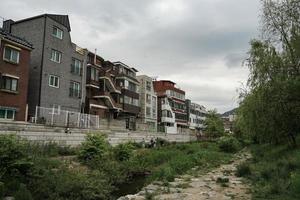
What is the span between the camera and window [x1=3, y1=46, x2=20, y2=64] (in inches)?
1071

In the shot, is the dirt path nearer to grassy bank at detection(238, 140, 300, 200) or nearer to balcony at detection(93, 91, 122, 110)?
grassy bank at detection(238, 140, 300, 200)

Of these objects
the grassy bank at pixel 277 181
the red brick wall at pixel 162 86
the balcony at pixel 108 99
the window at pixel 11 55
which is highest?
the red brick wall at pixel 162 86

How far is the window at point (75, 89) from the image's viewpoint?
36966 mm

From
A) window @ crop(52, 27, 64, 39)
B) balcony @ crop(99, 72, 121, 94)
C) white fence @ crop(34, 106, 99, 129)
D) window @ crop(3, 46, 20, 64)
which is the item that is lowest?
white fence @ crop(34, 106, 99, 129)

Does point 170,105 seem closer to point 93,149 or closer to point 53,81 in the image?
point 53,81

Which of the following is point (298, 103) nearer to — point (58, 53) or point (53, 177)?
point (53, 177)

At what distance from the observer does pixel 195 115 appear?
321ft

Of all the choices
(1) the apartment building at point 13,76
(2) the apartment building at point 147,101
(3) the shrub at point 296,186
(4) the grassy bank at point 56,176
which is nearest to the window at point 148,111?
(2) the apartment building at point 147,101

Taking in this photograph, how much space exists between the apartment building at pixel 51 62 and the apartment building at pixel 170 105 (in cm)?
3559

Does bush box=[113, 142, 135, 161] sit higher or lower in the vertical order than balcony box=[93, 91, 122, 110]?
lower

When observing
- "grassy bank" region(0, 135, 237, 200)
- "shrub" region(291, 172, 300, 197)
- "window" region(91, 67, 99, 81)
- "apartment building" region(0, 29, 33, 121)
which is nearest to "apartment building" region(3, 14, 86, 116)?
"apartment building" region(0, 29, 33, 121)

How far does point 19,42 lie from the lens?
2795cm

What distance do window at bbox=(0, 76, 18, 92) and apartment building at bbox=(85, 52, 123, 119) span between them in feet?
47.9

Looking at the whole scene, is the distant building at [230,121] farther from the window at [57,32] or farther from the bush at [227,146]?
the window at [57,32]
